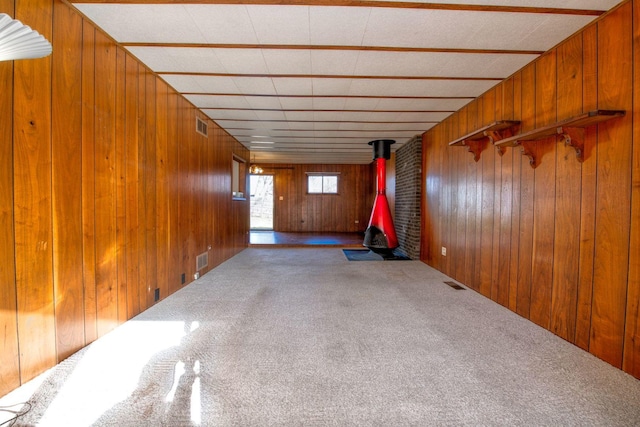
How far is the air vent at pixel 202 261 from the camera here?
12.2 feet

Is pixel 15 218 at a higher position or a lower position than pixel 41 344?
higher

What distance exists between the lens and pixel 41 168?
1567 millimetres

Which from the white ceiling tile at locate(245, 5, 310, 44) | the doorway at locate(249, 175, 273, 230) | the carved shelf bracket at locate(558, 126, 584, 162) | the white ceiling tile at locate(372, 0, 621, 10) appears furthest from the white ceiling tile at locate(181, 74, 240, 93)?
the doorway at locate(249, 175, 273, 230)

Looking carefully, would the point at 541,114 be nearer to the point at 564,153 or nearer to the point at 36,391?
the point at 564,153

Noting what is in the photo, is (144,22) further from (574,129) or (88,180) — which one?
(574,129)

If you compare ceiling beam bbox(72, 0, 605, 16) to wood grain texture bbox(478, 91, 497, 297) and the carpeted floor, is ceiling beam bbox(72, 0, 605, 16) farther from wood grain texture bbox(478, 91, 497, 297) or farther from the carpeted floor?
the carpeted floor

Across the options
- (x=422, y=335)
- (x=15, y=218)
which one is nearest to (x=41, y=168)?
(x=15, y=218)

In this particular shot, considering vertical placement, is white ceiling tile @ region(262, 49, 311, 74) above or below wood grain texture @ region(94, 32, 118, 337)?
above

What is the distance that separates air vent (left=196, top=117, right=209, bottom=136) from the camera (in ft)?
12.0

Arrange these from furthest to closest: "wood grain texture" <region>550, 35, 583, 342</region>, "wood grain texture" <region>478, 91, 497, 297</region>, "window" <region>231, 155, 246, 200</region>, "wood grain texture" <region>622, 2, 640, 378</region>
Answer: "window" <region>231, 155, 246, 200</region> < "wood grain texture" <region>478, 91, 497, 297</region> < "wood grain texture" <region>550, 35, 583, 342</region> < "wood grain texture" <region>622, 2, 640, 378</region>

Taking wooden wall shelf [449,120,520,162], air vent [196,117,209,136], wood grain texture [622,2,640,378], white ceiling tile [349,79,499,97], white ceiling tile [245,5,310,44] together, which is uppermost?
white ceiling tile [245,5,310,44]

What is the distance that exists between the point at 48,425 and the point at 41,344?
1.79 ft

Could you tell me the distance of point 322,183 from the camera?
9.53 m

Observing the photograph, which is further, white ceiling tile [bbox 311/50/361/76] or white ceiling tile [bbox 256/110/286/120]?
white ceiling tile [bbox 256/110/286/120]
